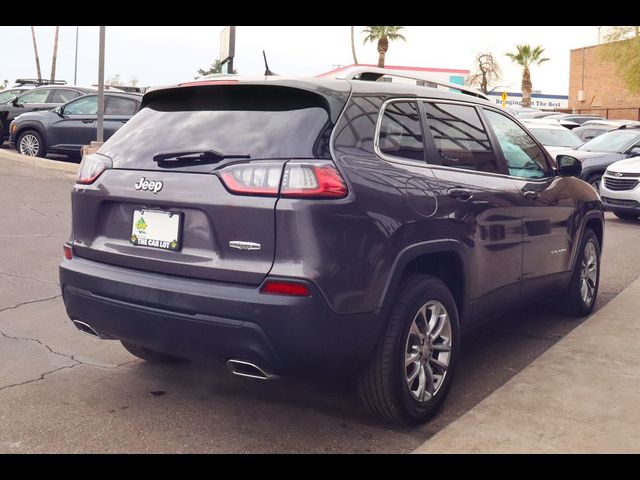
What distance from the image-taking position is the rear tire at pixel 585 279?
6008 mm

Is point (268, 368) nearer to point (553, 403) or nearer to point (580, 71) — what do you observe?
point (553, 403)

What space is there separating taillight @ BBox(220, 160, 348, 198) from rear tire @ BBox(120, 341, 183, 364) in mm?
1670

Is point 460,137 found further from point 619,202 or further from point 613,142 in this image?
point 613,142

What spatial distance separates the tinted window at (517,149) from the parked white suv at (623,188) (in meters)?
7.62

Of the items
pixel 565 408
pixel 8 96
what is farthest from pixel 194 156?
pixel 8 96

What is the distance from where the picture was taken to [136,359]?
5012 millimetres

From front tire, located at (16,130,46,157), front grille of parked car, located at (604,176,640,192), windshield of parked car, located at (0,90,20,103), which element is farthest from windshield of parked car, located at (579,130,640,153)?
windshield of parked car, located at (0,90,20,103)

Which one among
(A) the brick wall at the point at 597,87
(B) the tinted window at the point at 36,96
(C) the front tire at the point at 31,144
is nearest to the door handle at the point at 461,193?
(C) the front tire at the point at 31,144

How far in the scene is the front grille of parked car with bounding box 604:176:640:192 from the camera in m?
12.5

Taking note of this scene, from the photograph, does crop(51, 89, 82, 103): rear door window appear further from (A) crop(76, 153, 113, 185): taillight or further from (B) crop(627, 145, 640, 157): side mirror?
(A) crop(76, 153, 113, 185): taillight

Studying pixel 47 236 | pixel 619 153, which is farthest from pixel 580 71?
pixel 47 236

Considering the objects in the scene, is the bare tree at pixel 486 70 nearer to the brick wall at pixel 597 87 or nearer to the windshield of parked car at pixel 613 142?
the brick wall at pixel 597 87

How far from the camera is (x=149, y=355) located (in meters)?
4.84

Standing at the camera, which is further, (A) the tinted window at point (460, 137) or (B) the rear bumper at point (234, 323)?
(A) the tinted window at point (460, 137)
